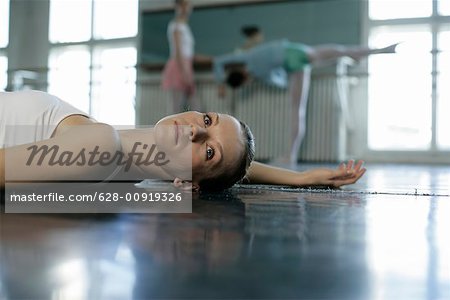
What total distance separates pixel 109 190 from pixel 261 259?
830 mm

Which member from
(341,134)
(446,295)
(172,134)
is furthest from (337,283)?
(341,134)

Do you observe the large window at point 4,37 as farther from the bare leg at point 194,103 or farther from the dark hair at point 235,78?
the dark hair at point 235,78

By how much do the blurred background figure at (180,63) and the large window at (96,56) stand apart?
1.23 m

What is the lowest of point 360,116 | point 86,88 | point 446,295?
point 446,295

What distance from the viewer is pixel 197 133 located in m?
1.31

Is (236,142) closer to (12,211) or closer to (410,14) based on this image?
(12,211)

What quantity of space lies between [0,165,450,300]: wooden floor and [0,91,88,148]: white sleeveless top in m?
0.42

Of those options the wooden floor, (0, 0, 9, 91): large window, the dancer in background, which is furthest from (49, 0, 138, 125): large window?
the wooden floor

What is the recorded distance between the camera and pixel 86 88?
6852 mm

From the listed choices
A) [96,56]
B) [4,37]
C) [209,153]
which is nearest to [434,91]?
[96,56]

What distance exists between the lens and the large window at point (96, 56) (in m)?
6.62

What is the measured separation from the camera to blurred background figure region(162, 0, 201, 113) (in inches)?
184

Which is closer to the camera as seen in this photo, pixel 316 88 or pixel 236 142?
pixel 236 142

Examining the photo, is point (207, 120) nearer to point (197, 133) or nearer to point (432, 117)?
point (197, 133)
